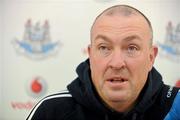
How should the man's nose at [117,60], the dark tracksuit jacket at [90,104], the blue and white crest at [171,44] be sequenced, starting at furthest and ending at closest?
the blue and white crest at [171,44]
the dark tracksuit jacket at [90,104]
the man's nose at [117,60]

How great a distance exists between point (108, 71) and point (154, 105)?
239mm

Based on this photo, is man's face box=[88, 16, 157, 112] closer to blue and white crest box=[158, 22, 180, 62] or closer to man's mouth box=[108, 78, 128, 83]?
man's mouth box=[108, 78, 128, 83]

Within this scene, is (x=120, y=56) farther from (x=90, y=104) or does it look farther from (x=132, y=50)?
(x=90, y=104)

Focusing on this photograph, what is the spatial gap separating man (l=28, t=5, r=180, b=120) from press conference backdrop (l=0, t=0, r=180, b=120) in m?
0.89

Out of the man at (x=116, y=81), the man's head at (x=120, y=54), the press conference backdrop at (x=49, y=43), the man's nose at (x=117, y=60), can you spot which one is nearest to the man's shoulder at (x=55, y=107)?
the man at (x=116, y=81)

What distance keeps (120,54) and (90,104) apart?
21 cm

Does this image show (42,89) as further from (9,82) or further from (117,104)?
(117,104)

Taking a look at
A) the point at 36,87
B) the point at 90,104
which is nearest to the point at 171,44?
the point at 36,87

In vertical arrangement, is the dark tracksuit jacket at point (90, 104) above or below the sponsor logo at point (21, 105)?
above

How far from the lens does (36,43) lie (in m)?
2.07

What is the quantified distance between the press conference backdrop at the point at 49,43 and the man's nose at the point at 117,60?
1078mm

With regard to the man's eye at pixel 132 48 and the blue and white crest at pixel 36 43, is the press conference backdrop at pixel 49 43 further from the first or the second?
the man's eye at pixel 132 48

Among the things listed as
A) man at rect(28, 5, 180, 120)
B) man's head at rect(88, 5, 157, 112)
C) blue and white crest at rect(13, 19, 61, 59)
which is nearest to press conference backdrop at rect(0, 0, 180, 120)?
blue and white crest at rect(13, 19, 61, 59)

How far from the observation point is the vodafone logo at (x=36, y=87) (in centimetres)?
209
